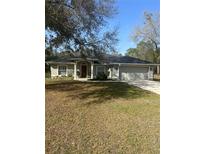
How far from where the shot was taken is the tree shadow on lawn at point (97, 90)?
2.39 meters

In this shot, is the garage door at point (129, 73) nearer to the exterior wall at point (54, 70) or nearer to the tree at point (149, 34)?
the tree at point (149, 34)

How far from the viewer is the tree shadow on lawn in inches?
94.0

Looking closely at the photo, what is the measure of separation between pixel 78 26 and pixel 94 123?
0.95m

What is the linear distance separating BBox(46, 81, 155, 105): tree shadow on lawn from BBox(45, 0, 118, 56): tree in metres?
0.36

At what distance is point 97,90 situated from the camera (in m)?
2.83

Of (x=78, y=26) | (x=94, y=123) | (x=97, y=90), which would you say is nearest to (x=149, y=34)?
(x=78, y=26)

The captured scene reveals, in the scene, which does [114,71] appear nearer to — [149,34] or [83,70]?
[83,70]

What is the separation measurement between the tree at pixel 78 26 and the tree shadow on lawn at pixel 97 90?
0.36m
